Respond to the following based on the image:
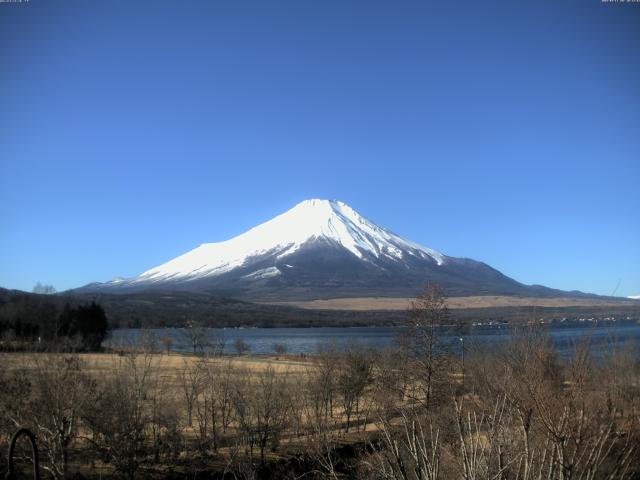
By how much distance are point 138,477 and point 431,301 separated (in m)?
16.1

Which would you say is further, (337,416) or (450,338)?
(450,338)

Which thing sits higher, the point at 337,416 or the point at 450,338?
the point at 450,338

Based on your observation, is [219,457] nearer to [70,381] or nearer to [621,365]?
[70,381]

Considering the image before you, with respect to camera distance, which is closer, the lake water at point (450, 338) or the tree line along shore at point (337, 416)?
the tree line along shore at point (337, 416)

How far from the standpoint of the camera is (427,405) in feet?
85.7

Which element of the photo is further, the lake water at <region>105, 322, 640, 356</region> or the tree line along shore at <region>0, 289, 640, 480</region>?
the lake water at <region>105, 322, 640, 356</region>

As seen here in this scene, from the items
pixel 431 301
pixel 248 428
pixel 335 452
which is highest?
pixel 431 301

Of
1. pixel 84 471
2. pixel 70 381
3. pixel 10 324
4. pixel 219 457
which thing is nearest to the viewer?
pixel 70 381

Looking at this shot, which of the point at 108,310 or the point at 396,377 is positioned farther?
the point at 108,310

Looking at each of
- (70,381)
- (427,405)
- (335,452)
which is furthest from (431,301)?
(70,381)

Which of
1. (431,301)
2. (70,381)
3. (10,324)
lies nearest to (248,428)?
(70,381)

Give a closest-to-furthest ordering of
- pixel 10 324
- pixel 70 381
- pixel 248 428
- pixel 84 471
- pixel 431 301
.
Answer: pixel 70 381 → pixel 84 471 → pixel 248 428 → pixel 431 301 → pixel 10 324

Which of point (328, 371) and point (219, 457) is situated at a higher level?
point (328, 371)

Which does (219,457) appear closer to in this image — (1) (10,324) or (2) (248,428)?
(2) (248,428)
